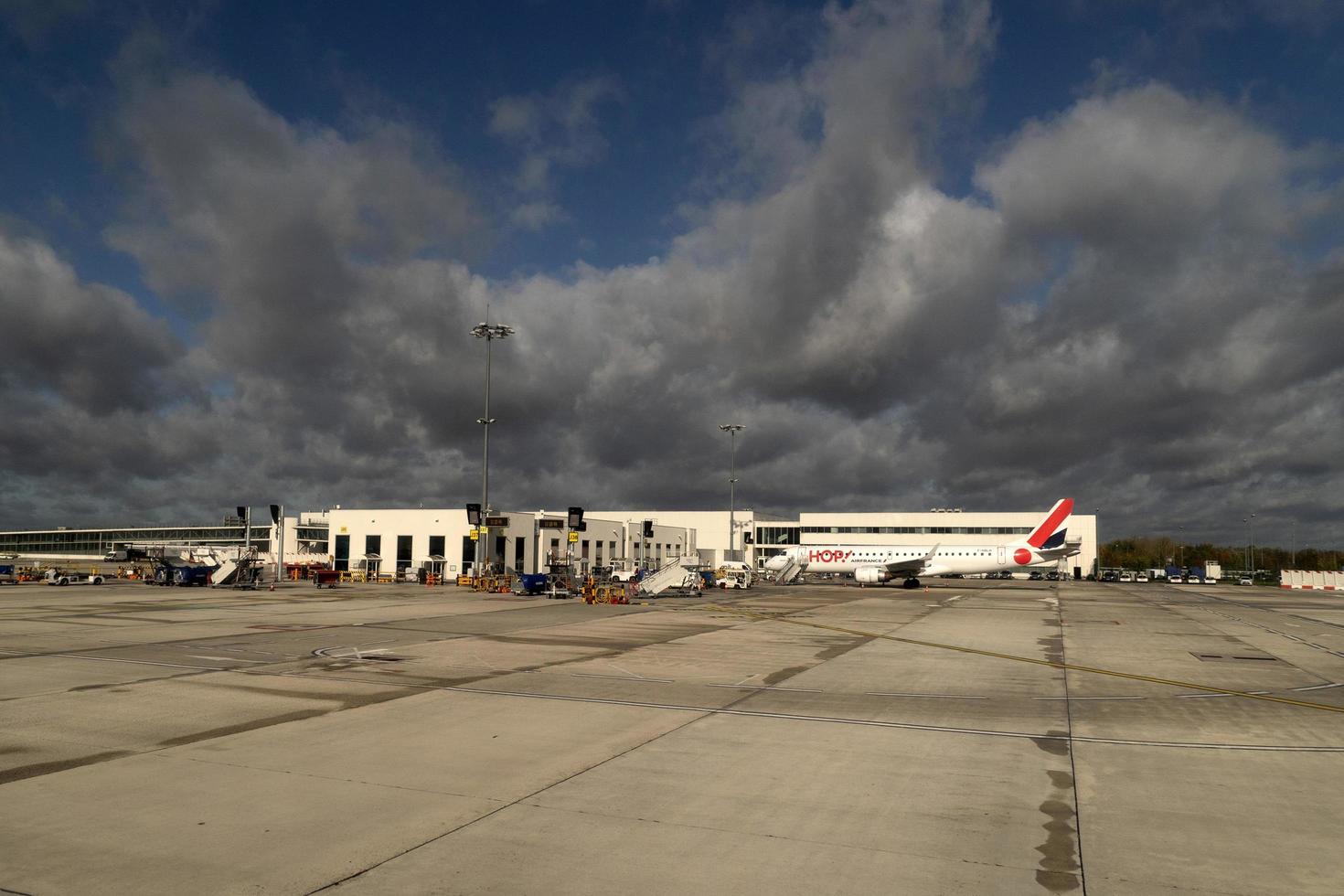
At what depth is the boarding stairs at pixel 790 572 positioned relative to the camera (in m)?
76.8

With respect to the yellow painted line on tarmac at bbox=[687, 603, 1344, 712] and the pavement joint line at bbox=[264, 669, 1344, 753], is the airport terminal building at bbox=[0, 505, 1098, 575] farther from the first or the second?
the pavement joint line at bbox=[264, 669, 1344, 753]

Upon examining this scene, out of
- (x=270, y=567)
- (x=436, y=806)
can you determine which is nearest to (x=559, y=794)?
(x=436, y=806)

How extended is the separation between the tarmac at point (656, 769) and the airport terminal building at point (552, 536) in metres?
38.6

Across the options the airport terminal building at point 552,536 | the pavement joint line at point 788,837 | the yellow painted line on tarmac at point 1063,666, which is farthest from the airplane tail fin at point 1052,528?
the pavement joint line at point 788,837

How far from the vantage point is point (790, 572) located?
76.8 metres

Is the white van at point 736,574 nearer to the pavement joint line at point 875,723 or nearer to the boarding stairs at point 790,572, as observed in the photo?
the boarding stairs at point 790,572

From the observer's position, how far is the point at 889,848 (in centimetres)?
791

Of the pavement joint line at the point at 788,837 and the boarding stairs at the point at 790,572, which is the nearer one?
the pavement joint line at the point at 788,837

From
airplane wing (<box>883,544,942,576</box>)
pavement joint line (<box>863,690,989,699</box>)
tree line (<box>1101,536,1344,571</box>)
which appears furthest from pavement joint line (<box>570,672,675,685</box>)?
tree line (<box>1101,536,1344,571</box>)

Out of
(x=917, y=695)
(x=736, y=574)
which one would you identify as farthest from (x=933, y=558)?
(x=917, y=695)

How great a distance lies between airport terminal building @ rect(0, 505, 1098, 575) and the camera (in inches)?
2616

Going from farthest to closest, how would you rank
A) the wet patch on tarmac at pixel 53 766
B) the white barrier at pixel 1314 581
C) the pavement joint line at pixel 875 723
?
the white barrier at pixel 1314 581 < the pavement joint line at pixel 875 723 < the wet patch on tarmac at pixel 53 766

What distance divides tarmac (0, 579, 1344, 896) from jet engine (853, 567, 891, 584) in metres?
47.6

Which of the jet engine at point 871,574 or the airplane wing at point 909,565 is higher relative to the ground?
the airplane wing at point 909,565
